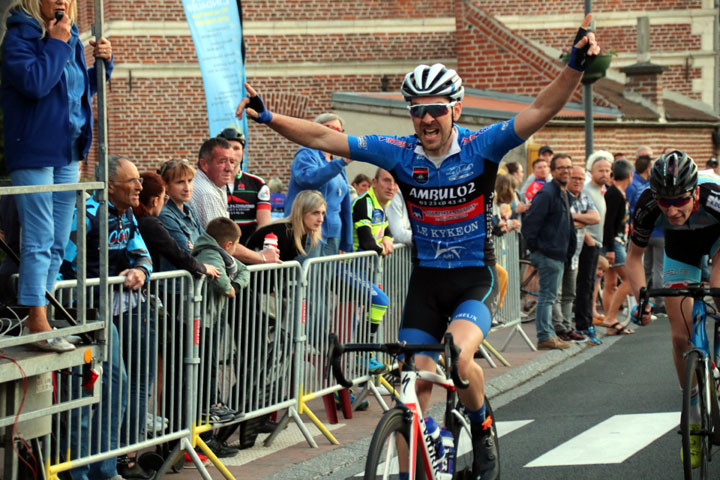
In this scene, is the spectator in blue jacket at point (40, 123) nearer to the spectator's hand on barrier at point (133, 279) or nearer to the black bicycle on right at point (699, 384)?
the spectator's hand on barrier at point (133, 279)

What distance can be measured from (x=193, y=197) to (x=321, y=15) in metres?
19.4

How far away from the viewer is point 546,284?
1255 cm

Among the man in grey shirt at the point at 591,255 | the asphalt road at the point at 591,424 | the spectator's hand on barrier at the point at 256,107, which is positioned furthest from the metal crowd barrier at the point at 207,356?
the man in grey shirt at the point at 591,255

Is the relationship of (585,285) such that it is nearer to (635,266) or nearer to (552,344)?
(552,344)

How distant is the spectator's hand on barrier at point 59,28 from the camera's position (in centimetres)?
545

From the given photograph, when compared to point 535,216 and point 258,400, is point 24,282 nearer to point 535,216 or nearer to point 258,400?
point 258,400

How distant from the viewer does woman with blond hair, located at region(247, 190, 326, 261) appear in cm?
862

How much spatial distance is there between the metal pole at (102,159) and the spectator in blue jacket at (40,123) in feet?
0.23

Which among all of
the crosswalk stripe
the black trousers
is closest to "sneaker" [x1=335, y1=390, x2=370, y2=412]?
the crosswalk stripe

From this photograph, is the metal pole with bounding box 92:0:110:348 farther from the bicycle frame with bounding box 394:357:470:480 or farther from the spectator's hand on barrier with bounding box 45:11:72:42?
the bicycle frame with bounding box 394:357:470:480

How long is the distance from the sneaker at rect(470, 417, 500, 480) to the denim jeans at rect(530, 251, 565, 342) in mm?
6903

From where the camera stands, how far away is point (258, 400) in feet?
24.9

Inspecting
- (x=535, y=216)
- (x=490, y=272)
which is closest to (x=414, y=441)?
(x=490, y=272)

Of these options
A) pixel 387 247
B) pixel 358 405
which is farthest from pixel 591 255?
pixel 358 405
